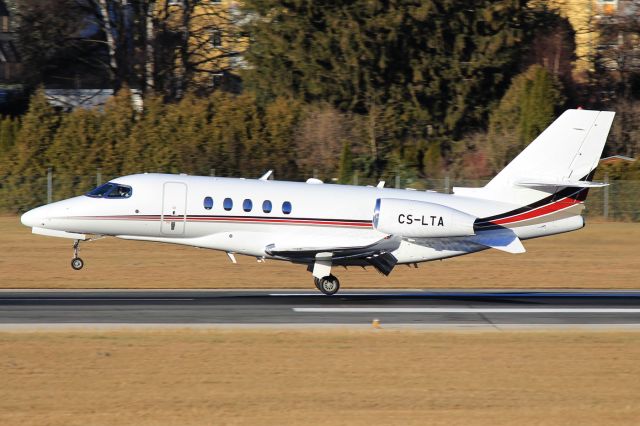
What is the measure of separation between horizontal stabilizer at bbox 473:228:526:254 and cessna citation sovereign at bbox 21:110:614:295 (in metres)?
0.02

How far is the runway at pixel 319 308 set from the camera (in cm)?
2144

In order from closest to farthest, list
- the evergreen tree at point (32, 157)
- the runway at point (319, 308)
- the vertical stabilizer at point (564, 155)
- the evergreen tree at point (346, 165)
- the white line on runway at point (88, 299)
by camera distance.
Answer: the runway at point (319, 308)
the white line on runway at point (88, 299)
the vertical stabilizer at point (564, 155)
the evergreen tree at point (32, 157)
the evergreen tree at point (346, 165)

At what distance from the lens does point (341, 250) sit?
24.8 metres

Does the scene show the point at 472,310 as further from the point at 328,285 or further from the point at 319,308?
the point at 328,285

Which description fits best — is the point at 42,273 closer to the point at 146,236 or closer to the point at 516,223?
the point at 146,236

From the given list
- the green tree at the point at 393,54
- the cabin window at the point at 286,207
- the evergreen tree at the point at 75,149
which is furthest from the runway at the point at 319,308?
the green tree at the point at 393,54

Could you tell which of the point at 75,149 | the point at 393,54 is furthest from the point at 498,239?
the point at 393,54

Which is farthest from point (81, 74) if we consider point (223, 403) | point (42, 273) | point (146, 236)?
point (223, 403)

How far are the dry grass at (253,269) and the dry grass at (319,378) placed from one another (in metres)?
9.66

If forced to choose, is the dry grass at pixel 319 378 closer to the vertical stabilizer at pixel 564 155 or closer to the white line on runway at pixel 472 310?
the white line on runway at pixel 472 310

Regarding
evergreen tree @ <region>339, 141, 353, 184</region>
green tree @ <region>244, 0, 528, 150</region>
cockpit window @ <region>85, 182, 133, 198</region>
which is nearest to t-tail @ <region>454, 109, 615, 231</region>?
cockpit window @ <region>85, 182, 133, 198</region>

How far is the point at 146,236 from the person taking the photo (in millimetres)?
25422

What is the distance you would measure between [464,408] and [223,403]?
315cm

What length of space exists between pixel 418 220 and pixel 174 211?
5567 mm
